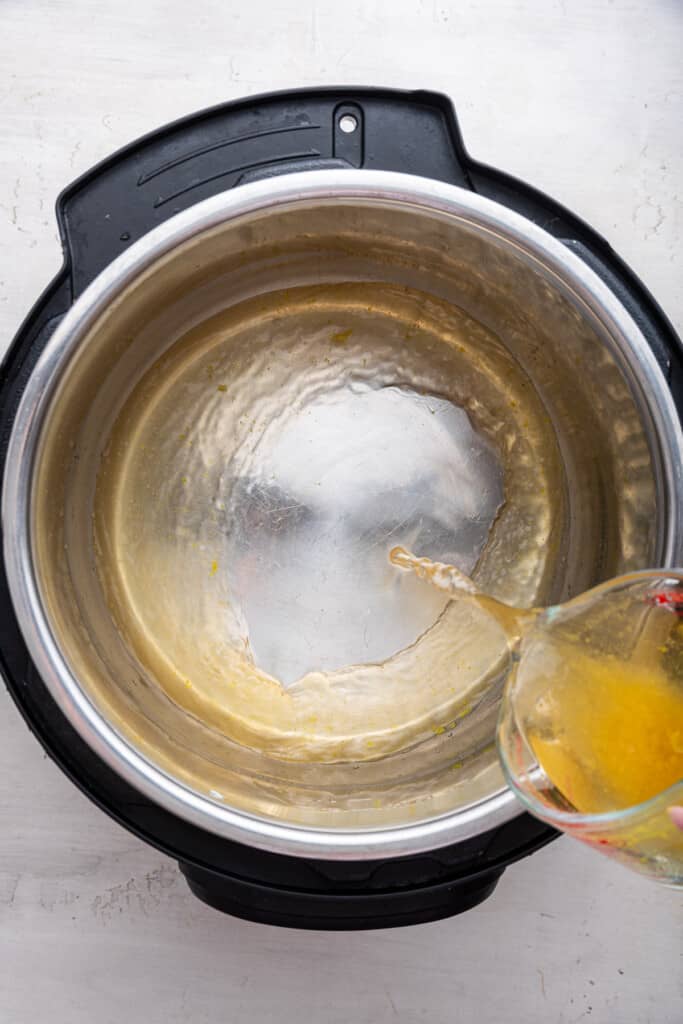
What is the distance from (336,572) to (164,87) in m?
0.44

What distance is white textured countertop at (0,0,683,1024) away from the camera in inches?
29.8

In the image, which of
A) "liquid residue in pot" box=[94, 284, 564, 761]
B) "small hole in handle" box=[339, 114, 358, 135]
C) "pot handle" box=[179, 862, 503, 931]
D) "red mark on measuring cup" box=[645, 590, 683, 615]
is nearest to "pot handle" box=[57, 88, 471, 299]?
"small hole in handle" box=[339, 114, 358, 135]

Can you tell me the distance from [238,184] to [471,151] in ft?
0.85

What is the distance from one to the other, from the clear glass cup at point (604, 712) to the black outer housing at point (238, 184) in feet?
0.35

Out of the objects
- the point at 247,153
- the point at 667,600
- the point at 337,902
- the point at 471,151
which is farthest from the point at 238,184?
the point at 337,902

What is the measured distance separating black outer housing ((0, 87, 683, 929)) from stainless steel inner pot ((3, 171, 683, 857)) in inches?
1.3

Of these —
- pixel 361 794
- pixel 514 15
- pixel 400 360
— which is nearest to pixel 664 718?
pixel 361 794

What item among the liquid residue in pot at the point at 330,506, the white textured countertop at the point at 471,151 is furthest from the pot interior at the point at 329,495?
the white textured countertop at the point at 471,151

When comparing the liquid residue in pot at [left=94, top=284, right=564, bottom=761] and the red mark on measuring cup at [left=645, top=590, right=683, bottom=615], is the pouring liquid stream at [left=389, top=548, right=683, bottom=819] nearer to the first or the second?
the red mark on measuring cup at [left=645, top=590, right=683, bottom=615]

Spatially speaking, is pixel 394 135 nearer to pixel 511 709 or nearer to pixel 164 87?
pixel 164 87

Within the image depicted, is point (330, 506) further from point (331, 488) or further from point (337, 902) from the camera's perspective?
point (337, 902)

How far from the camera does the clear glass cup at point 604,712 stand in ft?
1.62

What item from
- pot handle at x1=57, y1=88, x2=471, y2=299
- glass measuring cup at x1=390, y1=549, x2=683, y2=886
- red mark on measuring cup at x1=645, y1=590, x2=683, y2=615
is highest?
pot handle at x1=57, y1=88, x2=471, y2=299

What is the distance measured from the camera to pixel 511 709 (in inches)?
22.4
